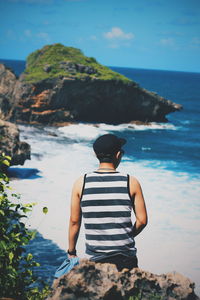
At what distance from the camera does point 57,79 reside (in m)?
38.2

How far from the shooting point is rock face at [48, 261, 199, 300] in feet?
10.4

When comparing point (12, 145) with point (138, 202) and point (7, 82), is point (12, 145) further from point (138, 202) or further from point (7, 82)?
point (7, 82)

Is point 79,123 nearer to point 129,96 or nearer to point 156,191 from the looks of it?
point 129,96

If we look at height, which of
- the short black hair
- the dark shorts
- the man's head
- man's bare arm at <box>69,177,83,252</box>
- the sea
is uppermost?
the man's head

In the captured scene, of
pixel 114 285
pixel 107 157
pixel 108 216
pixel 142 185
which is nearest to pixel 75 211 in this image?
pixel 108 216

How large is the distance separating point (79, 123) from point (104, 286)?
36714 millimetres

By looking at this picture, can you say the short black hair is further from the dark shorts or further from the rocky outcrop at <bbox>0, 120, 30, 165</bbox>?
the rocky outcrop at <bbox>0, 120, 30, 165</bbox>

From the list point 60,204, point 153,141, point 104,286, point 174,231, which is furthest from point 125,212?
point 153,141

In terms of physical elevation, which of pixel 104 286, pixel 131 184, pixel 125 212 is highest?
pixel 131 184

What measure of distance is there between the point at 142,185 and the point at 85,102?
2278 cm

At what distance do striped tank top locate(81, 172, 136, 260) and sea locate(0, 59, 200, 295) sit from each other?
7.02m

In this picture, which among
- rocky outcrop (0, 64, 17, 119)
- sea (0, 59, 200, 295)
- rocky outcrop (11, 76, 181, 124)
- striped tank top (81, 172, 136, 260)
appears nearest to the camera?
striped tank top (81, 172, 136, 260)

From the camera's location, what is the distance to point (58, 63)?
4275 cm

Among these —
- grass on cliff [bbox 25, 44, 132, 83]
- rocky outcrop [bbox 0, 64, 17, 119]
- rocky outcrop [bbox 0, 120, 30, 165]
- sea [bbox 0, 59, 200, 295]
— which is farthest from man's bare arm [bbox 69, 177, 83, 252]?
grass on cliff [bbox 25, 44, 132, 83]
